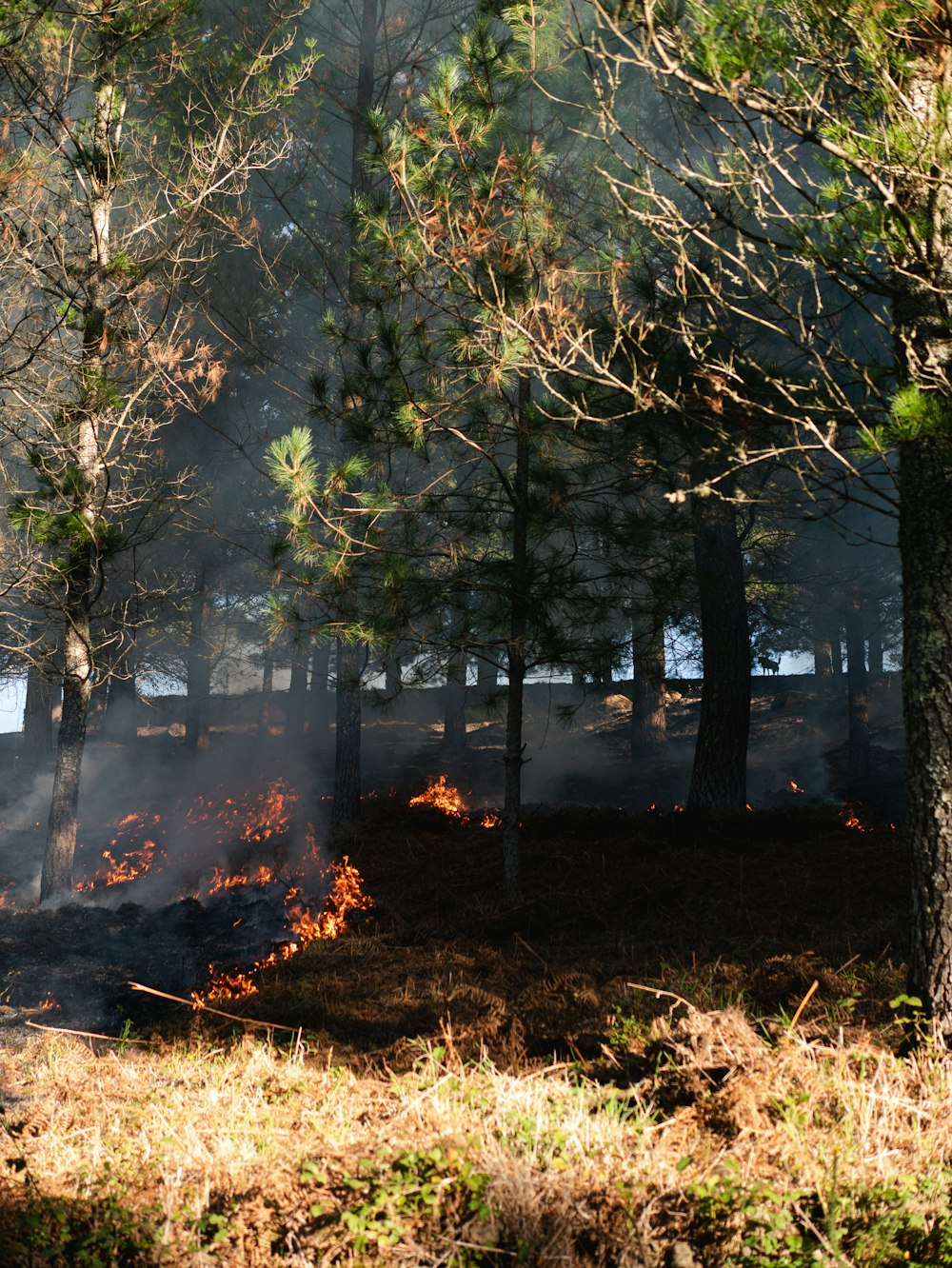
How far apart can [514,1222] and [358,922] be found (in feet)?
20.3

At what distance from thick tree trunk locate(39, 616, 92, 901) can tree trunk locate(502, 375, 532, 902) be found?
207 inches

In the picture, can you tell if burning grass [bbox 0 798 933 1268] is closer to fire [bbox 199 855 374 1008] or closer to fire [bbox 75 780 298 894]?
fire [bbox 199 855 374 1008]

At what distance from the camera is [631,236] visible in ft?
34.9

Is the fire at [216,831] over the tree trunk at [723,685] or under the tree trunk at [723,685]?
under

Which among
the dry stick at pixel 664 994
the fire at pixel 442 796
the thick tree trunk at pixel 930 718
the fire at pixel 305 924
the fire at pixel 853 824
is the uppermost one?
the thick tree trunk at pixel 930 718

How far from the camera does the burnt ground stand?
5.96 metres

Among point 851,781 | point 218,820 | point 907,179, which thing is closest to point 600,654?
point 907,179

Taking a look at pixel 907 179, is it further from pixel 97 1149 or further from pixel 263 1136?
pixel 97 1149

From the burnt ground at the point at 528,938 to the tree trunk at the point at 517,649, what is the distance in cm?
50

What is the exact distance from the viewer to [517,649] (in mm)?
8859

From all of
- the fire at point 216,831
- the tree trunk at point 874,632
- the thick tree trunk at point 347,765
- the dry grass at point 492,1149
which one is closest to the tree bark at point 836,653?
the tree trunk at point 874,632

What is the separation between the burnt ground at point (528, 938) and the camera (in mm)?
5957

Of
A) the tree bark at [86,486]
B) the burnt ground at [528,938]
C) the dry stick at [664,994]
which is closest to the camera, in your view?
the dry stick at [664,994]

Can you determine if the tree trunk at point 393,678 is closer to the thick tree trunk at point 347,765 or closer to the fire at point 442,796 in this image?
the thick tree trunk at point 347,765
